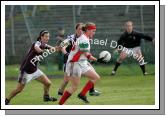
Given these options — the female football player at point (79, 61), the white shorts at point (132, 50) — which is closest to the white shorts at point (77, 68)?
the female football player at point (79, 61)

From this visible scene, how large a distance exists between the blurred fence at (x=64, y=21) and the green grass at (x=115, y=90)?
3606 millimetres

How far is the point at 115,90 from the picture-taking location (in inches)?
817

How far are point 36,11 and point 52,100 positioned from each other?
1473 centimetres

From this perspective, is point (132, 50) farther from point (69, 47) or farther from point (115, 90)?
point (69, 47)

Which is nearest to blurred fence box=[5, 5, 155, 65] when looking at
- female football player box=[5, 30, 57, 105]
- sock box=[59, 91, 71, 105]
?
female football player box=[5, 30, 57, 105]

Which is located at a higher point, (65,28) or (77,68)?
(65,28)

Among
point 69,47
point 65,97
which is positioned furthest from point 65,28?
point 65,97

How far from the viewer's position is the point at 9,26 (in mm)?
32281

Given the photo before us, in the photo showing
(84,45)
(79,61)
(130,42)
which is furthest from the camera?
(130,42)

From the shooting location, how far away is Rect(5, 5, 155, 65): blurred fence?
101ft

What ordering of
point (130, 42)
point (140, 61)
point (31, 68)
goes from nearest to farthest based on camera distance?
point (31, 68) → point (130, 42) → point (140, 61)

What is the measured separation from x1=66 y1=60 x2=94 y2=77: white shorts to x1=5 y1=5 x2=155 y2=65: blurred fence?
12309 mm

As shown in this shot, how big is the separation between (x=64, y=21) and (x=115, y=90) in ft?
37.0

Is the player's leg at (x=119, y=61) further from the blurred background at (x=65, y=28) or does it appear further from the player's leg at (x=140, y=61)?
the player's leg at (x=140, y=61)
